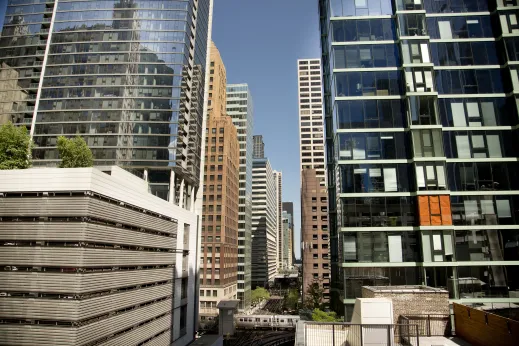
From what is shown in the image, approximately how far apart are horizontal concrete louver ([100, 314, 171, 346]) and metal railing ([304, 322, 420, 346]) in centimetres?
1846

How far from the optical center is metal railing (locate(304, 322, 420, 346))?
62.4 feet

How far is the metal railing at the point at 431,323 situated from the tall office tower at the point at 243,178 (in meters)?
99.6

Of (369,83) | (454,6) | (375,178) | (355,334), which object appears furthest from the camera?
(454,6)

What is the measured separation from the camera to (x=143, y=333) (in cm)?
3741

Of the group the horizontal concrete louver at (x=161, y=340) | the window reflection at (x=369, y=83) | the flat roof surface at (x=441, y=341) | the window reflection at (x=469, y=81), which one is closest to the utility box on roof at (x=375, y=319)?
the flat roof surface at (x=441, y=341)

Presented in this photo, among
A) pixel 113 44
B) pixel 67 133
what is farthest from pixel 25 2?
pixel 67 133

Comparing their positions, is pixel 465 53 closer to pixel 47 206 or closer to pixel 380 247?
pixel 380 247

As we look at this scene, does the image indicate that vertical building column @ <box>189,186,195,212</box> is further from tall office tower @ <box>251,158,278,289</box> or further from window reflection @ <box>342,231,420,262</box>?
tall office tower @ <box>251,158,278,289</box>

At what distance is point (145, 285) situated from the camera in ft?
127

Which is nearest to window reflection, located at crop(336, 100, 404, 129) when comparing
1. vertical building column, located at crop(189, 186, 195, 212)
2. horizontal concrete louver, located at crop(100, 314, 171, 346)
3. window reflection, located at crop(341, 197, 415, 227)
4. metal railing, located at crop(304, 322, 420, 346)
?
window reflection, located at crop(341, 197, 415, 227)

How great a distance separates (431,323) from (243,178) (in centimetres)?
11590

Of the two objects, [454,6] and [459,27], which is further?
[454,6]

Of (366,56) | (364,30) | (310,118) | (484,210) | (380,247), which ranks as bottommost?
(380,247)

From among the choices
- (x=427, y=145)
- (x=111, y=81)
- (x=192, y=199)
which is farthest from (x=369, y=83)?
(x=111, y=81)
